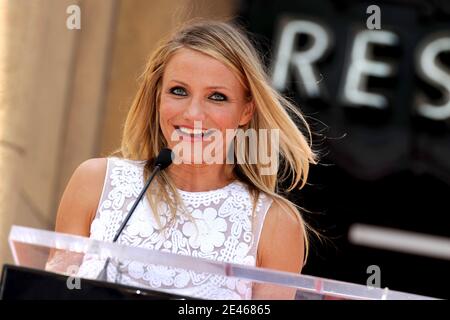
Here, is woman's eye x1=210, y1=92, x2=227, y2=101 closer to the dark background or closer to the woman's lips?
the woman's lips

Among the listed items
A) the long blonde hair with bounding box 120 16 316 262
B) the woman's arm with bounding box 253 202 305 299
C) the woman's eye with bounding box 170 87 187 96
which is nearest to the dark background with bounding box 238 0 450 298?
the long blonde hair with bounding box 120 16 316 262

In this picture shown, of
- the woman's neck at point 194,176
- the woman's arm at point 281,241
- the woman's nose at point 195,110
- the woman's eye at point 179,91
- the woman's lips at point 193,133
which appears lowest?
the woman's arm at point 281,241

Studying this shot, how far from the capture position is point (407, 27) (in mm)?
4855

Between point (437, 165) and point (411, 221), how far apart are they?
0.32 metres

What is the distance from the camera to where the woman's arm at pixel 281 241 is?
2584 millimetres

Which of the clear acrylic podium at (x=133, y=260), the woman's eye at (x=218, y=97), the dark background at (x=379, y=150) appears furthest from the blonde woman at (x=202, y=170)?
the dark background at (x=379, y=150)

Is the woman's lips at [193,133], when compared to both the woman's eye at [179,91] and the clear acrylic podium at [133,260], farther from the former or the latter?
the clear acrylic podium at [133,260]

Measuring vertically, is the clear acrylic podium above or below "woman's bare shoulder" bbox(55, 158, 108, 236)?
below

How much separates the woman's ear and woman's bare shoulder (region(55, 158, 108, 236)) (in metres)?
0.40

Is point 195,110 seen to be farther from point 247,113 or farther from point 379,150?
point 379,150

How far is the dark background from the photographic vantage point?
15.9ft
